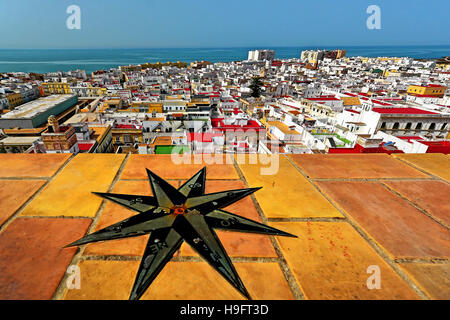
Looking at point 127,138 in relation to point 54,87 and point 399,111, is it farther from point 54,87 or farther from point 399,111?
point 54,87

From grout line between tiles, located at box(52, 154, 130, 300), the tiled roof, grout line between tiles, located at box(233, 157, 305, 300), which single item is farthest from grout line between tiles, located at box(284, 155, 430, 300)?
the tiled roof

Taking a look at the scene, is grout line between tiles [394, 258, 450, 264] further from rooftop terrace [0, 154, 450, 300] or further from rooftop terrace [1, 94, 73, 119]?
rooftop terrace [1, 94, 73, 119]

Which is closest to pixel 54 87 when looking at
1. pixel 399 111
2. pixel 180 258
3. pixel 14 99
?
pixel 14 99

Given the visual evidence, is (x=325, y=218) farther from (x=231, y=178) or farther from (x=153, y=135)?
(x=153, y=135)

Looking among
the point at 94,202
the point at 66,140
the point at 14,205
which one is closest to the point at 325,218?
the point at 94,202

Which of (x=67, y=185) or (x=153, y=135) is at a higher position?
(x=67, y=185)

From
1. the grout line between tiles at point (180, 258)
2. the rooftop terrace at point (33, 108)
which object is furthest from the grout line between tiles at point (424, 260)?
the rooftop terrace at point (33, 108)
